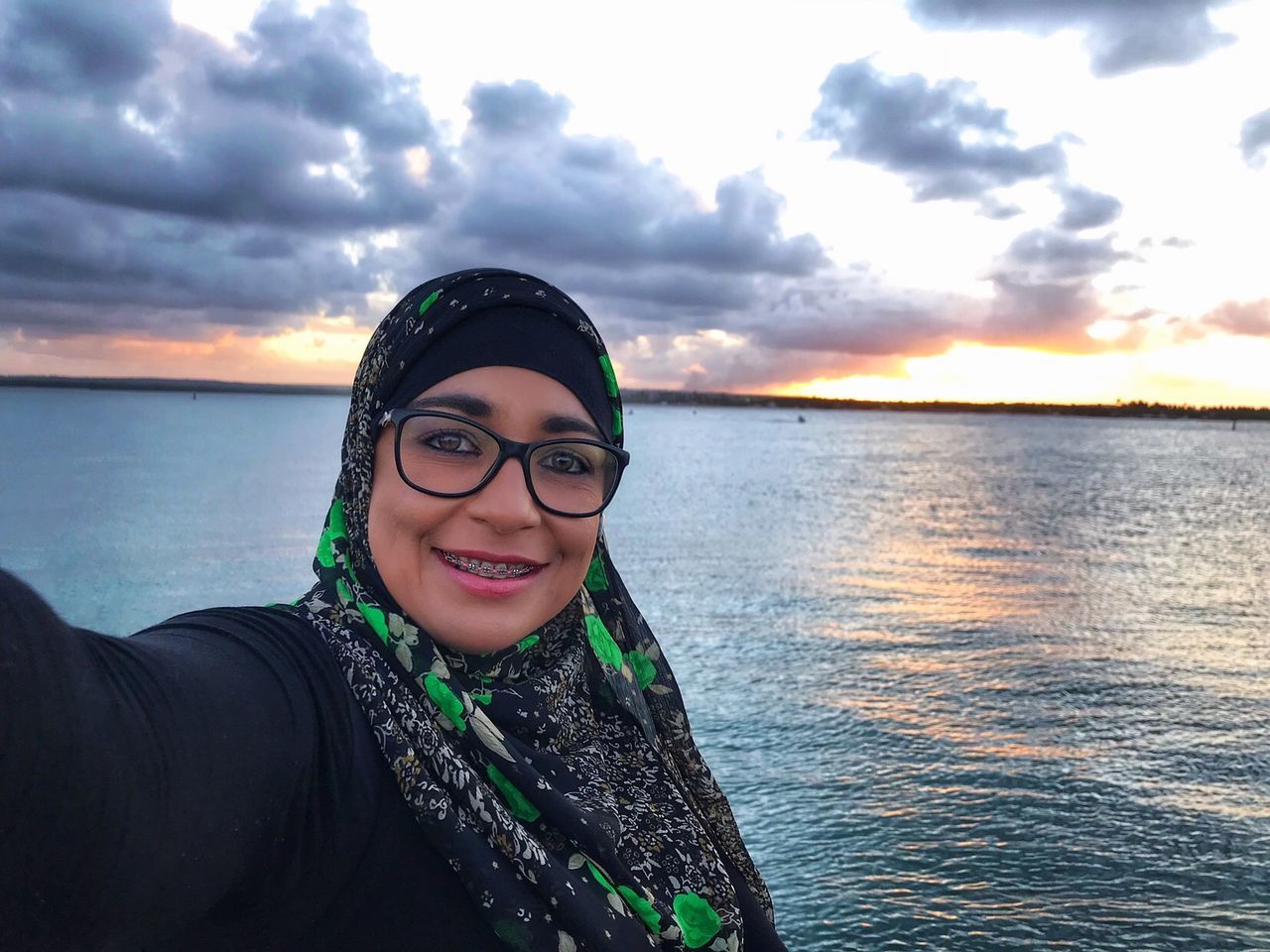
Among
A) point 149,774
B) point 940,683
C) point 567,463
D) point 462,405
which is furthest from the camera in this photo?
point 940,683

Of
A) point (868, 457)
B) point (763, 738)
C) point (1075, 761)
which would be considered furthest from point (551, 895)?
point (868, 457)

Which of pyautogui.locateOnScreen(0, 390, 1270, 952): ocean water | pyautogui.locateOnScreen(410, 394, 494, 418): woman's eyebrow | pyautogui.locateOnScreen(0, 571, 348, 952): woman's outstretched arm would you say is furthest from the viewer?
pyautogui.locateOnScreen(0, 390, 1270, 952): ocean water

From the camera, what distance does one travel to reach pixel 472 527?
1.71 m

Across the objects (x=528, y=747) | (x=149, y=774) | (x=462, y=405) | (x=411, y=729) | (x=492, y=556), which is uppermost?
(x=462, y=405)

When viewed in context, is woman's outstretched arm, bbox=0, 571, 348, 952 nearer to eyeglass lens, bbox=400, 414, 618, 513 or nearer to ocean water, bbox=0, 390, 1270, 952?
eyeglass lens, bbox=400, 414, 618, 513

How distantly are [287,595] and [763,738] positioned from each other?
31.5 ft

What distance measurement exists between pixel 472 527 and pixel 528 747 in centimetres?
40

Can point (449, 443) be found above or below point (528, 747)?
above

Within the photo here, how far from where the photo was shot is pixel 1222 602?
17438mm

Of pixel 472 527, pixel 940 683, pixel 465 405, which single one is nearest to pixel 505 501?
pixel 472 527

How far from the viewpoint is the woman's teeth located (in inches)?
67.7

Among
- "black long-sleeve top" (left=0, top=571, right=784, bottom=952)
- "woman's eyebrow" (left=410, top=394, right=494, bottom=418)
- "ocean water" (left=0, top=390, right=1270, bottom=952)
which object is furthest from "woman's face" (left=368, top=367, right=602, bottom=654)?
"ocean water" (left=0, top=390, right=1270, bottom=952)

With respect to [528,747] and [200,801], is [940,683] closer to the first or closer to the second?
[528,747]

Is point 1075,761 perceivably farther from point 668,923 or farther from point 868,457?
point 868,457
